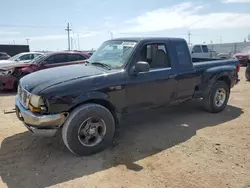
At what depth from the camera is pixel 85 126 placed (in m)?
3.92

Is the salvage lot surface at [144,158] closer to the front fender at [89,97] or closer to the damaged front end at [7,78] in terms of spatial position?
the front fender at [89,97]

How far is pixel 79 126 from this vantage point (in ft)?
12.4

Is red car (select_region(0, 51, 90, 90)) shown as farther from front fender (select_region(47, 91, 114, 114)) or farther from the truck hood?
front fender (select_region(47, 91, 114, 114))

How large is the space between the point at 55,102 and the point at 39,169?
99cm

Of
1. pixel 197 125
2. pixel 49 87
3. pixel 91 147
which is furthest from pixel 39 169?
pixel 197 125

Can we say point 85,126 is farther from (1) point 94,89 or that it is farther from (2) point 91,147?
(1) point 94,89

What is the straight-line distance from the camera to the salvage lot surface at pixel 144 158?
3.26 meters

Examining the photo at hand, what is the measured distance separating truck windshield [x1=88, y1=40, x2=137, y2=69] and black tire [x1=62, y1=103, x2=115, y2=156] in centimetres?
93

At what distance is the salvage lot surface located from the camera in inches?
128

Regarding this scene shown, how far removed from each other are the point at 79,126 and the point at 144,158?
1135mm

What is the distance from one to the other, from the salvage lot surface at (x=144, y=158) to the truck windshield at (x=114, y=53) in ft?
4.69

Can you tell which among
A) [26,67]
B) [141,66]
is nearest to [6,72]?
[26,67]

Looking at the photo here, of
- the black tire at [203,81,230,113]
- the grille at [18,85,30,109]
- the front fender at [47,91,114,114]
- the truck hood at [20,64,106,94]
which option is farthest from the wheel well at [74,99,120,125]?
the black tire at [203,81,230,113]

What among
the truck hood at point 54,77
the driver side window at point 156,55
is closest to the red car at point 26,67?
the truck hood at point 54,77
